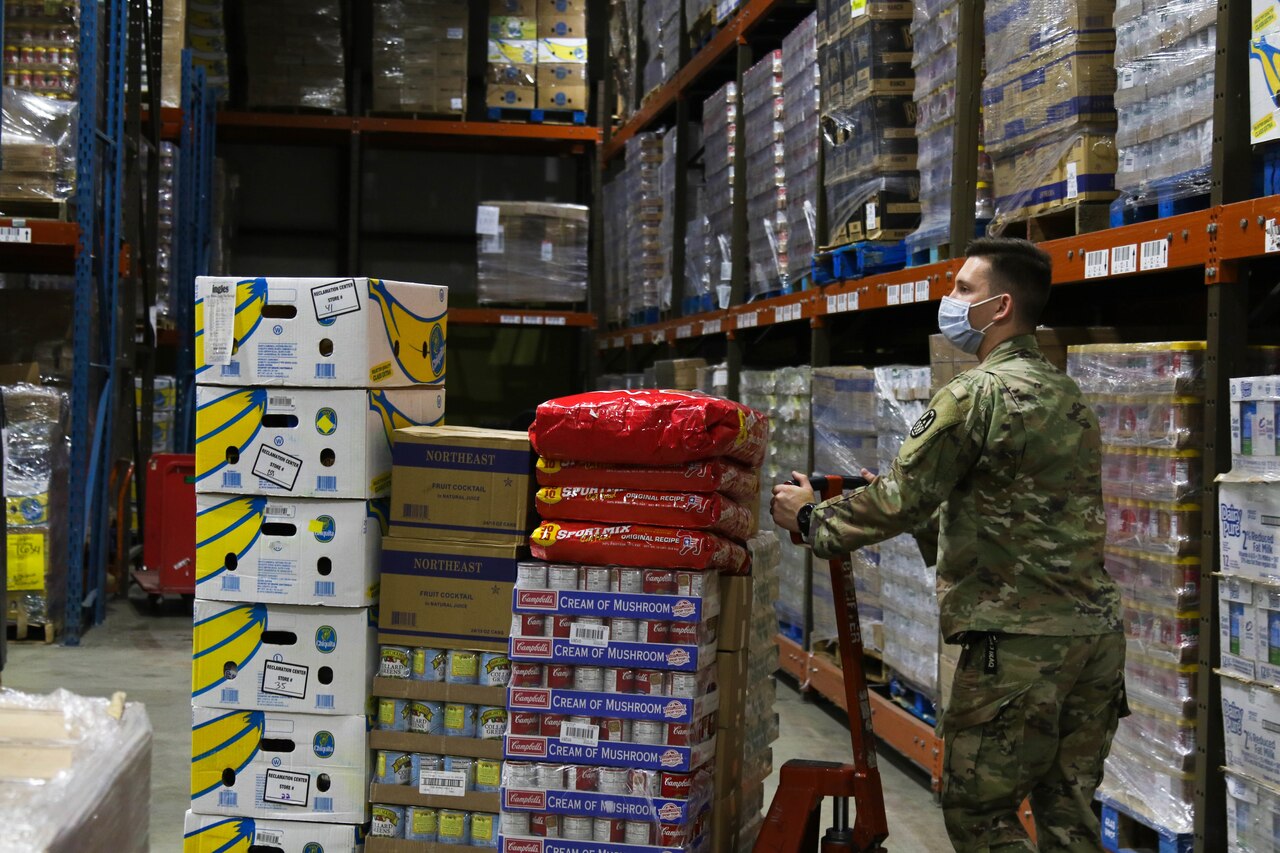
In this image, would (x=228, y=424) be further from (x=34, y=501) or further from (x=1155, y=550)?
(x=34, y=501)

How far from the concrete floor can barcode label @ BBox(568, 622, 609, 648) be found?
172cm

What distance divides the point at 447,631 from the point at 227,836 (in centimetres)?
96

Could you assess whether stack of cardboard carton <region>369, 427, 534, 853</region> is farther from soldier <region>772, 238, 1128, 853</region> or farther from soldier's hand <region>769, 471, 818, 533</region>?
soldier <region>772, 238, 1128, 853</region>

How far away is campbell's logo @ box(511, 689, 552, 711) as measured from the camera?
3.83 meters

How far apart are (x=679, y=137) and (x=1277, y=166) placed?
6.74 meters

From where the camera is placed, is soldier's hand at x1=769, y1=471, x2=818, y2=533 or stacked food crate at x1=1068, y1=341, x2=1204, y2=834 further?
stacked food crate at x1=1068, y1=341, x2=1204, y2=834

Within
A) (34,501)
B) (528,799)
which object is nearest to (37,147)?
(34,501)

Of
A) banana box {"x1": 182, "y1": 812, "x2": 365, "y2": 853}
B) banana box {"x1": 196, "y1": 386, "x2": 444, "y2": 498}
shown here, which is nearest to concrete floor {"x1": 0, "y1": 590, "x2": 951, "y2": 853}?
banana box {"x1": 182, "y1": 812, "x2": 365, "y2": 853}

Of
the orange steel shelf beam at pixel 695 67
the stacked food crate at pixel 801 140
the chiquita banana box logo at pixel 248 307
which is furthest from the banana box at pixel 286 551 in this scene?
the orange steel shelf beam at pixel 695 67

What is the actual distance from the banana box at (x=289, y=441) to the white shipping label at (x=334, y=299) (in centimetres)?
24

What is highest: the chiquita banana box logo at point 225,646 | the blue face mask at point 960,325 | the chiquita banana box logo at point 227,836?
the blue face mask at point 960,325

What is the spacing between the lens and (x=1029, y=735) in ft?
10.7

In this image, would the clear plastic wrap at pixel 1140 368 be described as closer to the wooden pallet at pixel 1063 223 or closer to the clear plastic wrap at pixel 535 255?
the wooden pallet at pixel 1063 223

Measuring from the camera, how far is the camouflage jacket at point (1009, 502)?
3.25 meters
